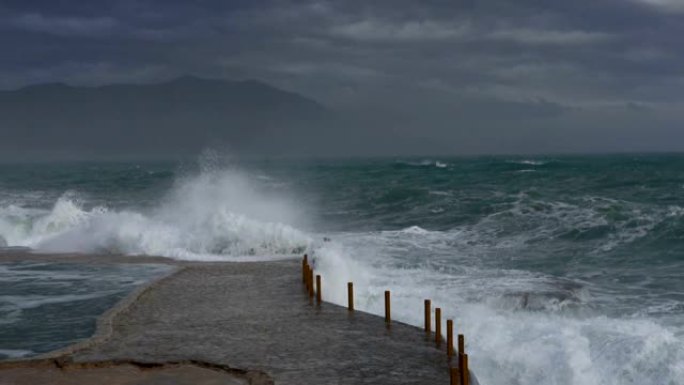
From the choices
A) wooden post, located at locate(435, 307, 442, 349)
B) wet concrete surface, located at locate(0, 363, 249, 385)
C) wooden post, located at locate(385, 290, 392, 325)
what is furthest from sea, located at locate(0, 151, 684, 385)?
wet concrete surface, located at locate(0, 363, 249, 385)

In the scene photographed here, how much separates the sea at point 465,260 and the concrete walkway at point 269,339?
1.26m

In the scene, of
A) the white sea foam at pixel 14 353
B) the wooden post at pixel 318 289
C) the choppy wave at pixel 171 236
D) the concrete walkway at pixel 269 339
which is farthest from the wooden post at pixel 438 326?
the choppy wave at pixel 171 236

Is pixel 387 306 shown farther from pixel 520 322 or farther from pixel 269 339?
pixel 520 322

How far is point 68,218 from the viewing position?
33.8 m

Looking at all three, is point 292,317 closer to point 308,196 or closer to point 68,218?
point 68,218

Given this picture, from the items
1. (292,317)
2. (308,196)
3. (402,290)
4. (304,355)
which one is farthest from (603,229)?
(308,196)

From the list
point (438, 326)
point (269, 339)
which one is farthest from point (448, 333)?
point (269, 339)

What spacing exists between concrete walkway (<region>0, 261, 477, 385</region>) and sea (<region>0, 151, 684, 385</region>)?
1.26 m

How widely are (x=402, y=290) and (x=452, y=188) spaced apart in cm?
3786

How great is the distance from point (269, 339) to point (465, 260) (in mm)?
12877

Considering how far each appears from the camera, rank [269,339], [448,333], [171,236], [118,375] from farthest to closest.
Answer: [171,236]
[269,339]
[448,333]
[118,375]

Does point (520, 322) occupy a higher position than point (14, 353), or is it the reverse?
point (14, 353)

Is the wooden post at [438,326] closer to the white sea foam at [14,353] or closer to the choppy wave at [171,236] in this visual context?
the white sea foam at [14,353]

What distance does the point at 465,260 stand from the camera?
25094mm
